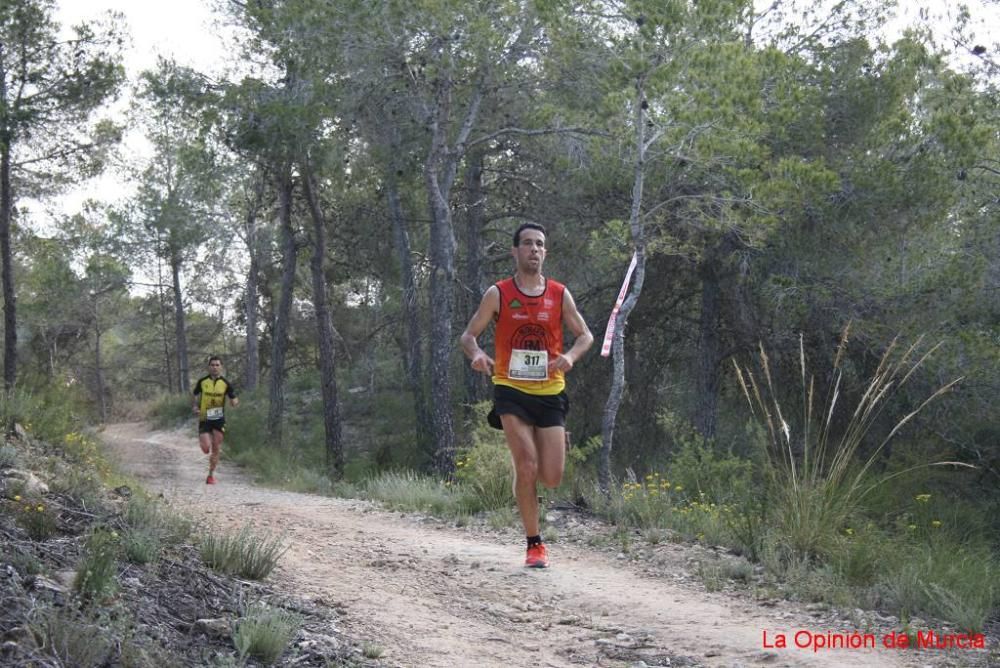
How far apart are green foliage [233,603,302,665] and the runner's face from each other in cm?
289

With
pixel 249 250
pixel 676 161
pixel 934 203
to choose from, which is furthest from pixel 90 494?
pixel 249 250

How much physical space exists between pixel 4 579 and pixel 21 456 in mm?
4561

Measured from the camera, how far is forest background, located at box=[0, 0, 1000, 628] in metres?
12.6

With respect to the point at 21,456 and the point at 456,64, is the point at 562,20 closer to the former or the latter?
the point at 456,64

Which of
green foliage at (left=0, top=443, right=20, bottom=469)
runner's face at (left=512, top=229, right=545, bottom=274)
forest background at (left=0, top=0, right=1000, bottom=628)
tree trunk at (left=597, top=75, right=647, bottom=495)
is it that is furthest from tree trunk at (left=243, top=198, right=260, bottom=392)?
runner's face at (left=512, top=229, right=545, bottom=274)

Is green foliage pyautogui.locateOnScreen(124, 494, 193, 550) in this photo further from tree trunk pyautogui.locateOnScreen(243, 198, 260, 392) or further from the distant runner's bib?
tree trunk pyautogui.locateOnScreen(243, 198, 260, 392)

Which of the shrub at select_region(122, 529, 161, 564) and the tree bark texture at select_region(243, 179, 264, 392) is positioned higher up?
the tree bark texture at select_region(243, 179, 264, 392)

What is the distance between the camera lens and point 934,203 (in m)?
15.4

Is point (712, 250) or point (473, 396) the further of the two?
Answer: point (473, 396)

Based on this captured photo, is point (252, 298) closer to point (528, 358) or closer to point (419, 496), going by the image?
point (419, 496)

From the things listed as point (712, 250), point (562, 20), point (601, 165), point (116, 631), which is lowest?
point (116, 631)

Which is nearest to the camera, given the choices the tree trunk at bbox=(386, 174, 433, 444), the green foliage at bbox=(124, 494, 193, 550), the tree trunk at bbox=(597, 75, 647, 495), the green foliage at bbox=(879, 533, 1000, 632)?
the green foliage at bbox=(879, 533, 1000, 632)

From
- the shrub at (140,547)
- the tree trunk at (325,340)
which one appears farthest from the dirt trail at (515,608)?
the tree trunk at (325,340)

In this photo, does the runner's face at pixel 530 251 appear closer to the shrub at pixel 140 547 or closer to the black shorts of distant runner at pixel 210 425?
the shrub at pixel 140 547
